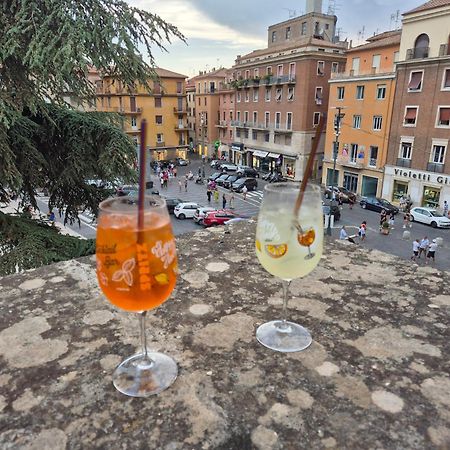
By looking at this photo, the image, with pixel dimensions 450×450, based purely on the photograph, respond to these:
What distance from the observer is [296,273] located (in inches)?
65.9

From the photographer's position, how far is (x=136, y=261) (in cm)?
133

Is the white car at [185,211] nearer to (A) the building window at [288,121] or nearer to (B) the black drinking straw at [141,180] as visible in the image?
(A) the building window at [288,121]

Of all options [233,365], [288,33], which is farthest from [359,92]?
[233,365]

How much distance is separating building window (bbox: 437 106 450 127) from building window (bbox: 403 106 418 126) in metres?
1.65

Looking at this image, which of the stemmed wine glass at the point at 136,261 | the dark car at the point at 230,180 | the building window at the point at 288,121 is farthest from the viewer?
the building window at the point at 288,121

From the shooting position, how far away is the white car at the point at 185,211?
80.1 ft

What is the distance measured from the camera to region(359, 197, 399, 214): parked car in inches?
1013

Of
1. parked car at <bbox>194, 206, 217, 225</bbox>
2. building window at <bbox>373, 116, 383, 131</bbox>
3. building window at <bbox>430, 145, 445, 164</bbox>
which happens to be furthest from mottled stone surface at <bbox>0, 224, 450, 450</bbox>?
building window at <bbox>373, 116, 383, 131</bbox>

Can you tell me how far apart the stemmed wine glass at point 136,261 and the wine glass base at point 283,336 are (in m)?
0.48

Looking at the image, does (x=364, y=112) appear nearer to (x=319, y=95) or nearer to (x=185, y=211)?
(x=319, y=95)

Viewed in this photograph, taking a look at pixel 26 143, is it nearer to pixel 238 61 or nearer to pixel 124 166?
pixel 124 166

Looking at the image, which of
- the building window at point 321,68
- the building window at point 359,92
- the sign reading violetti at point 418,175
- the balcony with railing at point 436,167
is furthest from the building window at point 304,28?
the balcony with railing at point 436,167

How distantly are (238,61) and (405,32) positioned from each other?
74.2ft

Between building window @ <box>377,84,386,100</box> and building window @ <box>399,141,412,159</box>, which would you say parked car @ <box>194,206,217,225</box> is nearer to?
building window @ <box>399,141,412,159</box>
